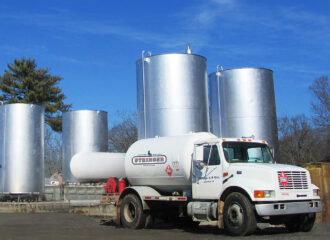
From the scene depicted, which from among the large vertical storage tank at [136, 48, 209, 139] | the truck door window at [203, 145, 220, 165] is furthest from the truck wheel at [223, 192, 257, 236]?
the large vertical storage tank at [136, 48, 209, 139]

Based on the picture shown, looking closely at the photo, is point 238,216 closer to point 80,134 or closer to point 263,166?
point 263,166

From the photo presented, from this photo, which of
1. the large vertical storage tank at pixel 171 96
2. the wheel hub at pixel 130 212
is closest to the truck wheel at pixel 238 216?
the wheel hub at pixel 130 212

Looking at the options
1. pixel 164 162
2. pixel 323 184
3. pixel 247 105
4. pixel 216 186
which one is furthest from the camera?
pixel 247 105

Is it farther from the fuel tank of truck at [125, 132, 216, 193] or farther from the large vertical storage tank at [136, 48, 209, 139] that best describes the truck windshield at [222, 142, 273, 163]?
the large vertical storage tank at [136, 48, 209, 139]

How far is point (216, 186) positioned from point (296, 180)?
2.02 m

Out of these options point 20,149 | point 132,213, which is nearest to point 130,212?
point 132,213

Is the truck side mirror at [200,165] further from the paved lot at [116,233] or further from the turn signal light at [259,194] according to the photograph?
the turn signal light at [259,194]

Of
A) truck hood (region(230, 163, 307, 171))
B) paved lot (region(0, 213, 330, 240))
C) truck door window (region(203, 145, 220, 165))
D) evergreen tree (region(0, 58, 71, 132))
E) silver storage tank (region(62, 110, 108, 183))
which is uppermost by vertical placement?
evergreen tree (region(0, 58, 71, 132))

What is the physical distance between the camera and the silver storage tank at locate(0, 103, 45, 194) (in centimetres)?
2333

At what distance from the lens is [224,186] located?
37.5 ft

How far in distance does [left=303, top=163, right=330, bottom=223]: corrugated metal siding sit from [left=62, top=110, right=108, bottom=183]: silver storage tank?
537 inches

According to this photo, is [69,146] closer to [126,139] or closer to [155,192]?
[155,192]

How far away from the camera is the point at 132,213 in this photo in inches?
555

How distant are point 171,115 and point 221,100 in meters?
2.94
